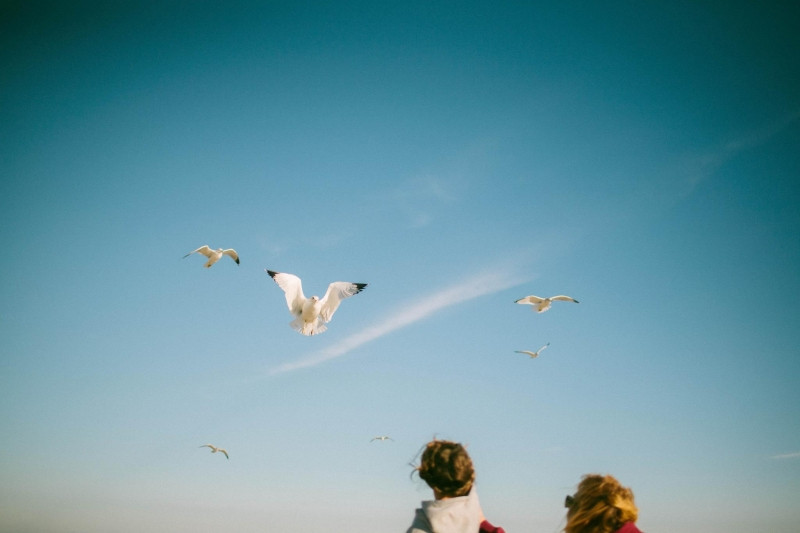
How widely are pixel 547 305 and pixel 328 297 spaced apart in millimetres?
7142

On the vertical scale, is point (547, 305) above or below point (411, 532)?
above

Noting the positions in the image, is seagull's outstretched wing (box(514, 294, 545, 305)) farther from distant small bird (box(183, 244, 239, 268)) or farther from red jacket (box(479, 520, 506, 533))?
red jacket (box(479, 520, 506, 533))

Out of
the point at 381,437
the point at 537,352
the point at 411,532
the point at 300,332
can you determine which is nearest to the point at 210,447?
the point at 381,437

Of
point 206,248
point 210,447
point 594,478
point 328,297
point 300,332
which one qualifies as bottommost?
point 594,478

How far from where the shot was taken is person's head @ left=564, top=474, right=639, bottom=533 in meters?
3.22

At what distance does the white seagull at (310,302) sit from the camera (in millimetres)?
14859

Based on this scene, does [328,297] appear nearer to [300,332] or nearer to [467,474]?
[300,332]

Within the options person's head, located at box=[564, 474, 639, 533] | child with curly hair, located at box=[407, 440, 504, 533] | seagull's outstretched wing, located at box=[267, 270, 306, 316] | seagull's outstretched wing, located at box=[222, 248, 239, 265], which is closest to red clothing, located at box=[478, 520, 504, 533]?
child with curly hair, located at box=[407, 440, 504, 533]

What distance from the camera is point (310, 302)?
14688 millimetres

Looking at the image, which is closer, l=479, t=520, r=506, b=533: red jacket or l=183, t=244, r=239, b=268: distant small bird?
l=479, t=520, r=506, b=533: red jacket

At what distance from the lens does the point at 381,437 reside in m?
26.7

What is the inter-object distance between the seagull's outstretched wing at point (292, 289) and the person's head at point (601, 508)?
12.4m

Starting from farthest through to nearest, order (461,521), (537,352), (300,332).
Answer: (537,352) → (300,332) → (461,521)

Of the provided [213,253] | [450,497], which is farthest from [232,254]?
[450,497]
